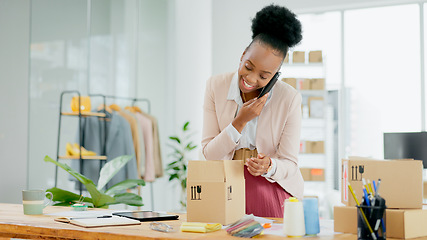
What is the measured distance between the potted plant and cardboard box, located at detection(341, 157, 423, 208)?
399 centimetres

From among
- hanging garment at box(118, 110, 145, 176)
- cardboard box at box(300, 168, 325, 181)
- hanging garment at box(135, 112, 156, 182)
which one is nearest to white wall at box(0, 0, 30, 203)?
hanging garment at box(118, 110, 145, 176)

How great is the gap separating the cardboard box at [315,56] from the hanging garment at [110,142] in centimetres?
268

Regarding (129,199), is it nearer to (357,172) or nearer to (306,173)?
(357,172)

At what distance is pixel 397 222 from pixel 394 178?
16 centimetres

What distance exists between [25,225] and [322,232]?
35.5 inches

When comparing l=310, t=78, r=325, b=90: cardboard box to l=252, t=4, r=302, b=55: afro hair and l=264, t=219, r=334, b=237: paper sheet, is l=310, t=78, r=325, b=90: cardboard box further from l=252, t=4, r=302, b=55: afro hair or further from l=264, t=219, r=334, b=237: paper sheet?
l=264, t=219, r=334, b=237: paper sheet

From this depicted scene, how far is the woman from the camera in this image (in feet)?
5.89

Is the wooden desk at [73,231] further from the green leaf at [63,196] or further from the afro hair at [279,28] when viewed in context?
the afro hair at [279,28]

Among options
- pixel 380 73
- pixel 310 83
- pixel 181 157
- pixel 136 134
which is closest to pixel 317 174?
pixel 310 83

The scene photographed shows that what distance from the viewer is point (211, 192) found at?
5.21ft

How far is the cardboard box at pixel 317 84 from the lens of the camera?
20.2 ft

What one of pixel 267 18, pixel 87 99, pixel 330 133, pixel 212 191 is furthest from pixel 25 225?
pixel 330 133

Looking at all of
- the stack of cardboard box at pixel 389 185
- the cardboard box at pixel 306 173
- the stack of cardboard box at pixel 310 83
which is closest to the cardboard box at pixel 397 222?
the stack of cardboard box at pixel 389 185

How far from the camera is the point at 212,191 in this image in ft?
5.21
